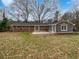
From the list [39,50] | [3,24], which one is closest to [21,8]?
[3,24]

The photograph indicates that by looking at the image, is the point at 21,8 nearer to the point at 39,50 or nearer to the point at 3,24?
the point at 3,24

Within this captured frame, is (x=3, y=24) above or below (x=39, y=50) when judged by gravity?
above

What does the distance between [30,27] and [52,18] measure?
35.2ft

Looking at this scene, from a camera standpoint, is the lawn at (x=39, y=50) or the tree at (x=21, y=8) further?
the tree at (x=21, y=8)

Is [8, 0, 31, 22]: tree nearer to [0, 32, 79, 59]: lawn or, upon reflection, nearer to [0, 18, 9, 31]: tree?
[0, 18, 9, 31]: tree

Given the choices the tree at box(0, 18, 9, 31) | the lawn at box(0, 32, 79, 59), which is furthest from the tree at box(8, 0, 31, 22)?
the lawn at box(0, 32, 79, 59)

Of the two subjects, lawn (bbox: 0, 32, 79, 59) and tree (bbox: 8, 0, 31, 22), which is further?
tree (bbox: 8, 0, 31, 22)

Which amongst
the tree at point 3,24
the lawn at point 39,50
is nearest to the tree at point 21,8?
the tree at point 3,24

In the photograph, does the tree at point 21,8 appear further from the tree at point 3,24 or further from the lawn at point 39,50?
the lawn at point 39,50

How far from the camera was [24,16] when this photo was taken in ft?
163

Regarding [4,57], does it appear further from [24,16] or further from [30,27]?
[24,16]

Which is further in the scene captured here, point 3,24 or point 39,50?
point 3,24

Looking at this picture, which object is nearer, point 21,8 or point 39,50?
point 39,50

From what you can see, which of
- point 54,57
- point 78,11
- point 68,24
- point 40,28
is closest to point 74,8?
point 78,11
